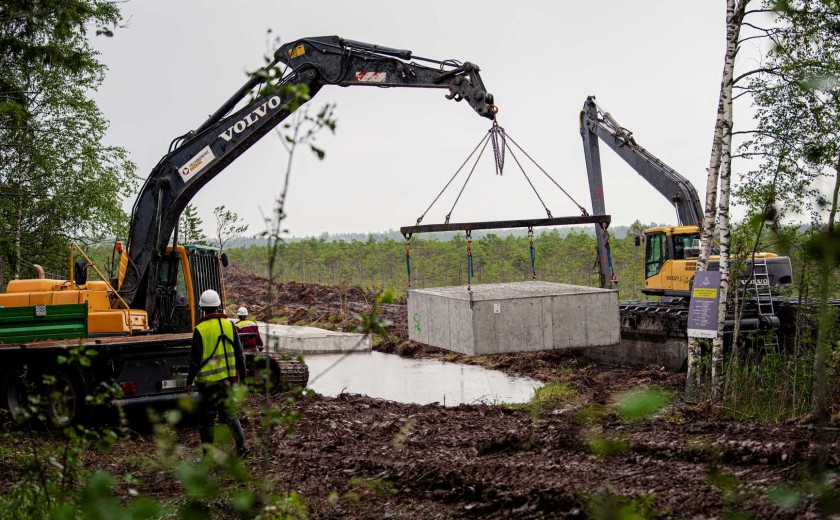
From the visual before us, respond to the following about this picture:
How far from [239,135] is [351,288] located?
27761mm

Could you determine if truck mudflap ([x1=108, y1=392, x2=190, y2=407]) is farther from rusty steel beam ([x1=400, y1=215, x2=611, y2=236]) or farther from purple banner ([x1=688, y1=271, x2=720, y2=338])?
purple banner ([x1=688, y1=271, x2=720, y2=338])

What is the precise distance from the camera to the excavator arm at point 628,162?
17.8 m

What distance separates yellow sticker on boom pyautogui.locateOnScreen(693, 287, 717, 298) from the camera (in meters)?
10.2

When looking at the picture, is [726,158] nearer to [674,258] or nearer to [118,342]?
[674,258]

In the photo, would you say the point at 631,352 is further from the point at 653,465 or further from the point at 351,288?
the point at 351,288

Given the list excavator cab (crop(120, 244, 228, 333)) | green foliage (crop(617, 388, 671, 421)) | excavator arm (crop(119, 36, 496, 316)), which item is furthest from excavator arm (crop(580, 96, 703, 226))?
green foliage (crop(617, 388, 671, 421))

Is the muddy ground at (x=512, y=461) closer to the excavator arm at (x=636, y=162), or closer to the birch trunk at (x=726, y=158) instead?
the birch trunk at (x=726, y=158)

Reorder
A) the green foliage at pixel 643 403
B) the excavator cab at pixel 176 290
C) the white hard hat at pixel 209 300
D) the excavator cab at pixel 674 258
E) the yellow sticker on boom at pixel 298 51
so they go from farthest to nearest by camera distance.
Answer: the excavator cab at pixel 674 258 < the yellow sticker on boom at pixel 298 51 < the excavator cab at pixel 176 290 < the white hard hat at pixel 209 300 < the green foliage at pixel 643 403

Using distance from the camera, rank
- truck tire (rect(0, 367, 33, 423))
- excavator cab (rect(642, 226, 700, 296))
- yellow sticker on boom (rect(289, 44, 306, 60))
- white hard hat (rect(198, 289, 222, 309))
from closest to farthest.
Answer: white hard hat (rect(198, 289, 222, 309)) → truck tire (rect(0, 367, 33, 423)) → yellow sticker on boom (rect(289, 44, 306, 60)) → excavator cab (rect(642, 226, 700, 296))

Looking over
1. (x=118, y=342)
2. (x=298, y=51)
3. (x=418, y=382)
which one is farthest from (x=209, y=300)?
(x=418, y=382)

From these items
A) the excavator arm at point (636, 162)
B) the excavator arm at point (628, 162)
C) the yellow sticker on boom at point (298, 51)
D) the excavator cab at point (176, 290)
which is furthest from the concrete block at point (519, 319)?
the excavator arm at point (636, 162)

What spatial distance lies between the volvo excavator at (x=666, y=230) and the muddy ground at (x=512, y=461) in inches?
241

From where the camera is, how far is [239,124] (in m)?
11.3

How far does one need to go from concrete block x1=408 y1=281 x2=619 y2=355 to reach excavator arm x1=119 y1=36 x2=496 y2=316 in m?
2.60
